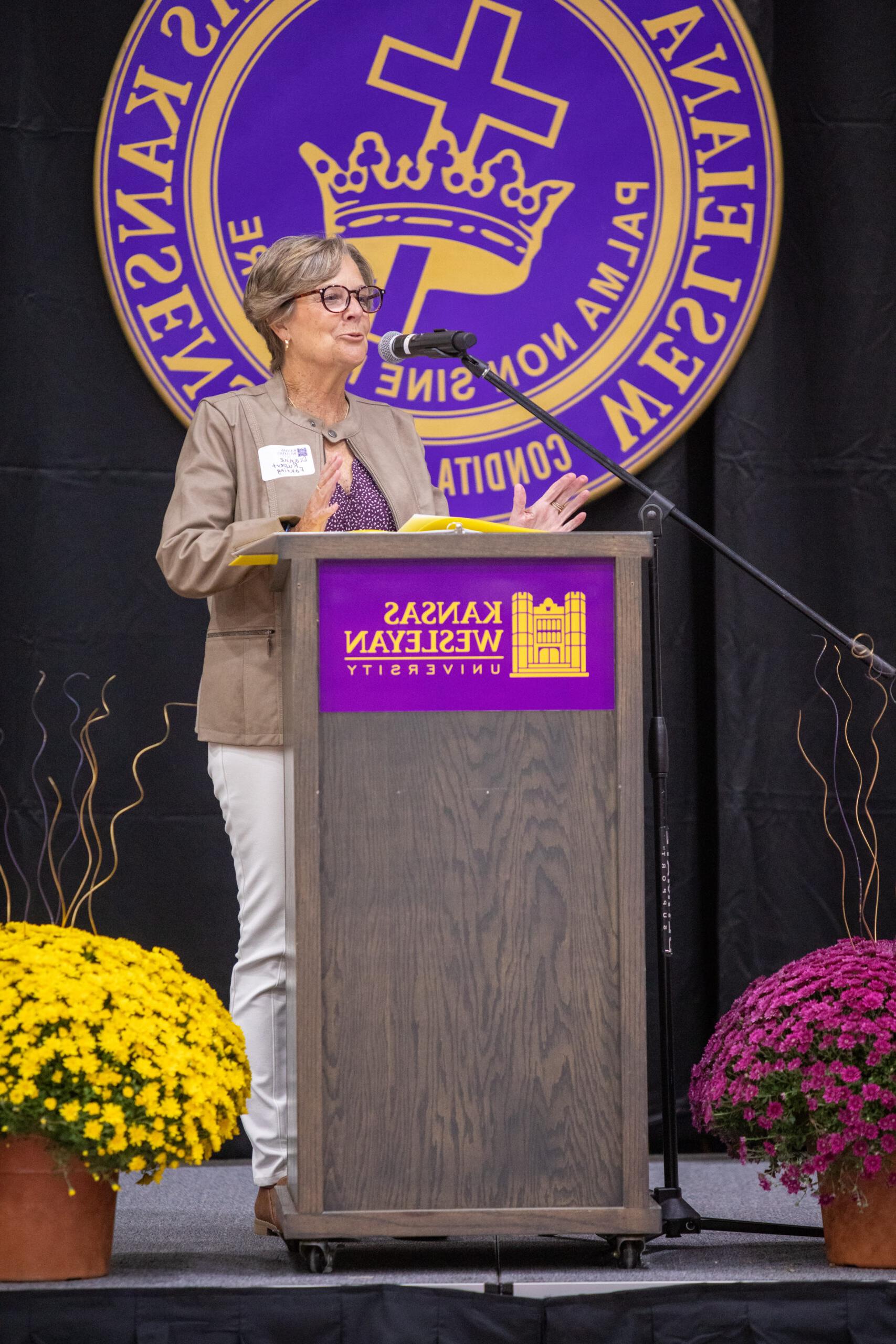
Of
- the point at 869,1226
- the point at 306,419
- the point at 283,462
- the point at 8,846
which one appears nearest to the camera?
the point at 869,1226

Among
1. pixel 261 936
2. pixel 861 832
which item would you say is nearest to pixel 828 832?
pixel 861 832

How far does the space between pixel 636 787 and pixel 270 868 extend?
0.70 metres

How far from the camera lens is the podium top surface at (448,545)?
7.36 ft

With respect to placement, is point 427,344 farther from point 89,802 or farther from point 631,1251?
point 89,802

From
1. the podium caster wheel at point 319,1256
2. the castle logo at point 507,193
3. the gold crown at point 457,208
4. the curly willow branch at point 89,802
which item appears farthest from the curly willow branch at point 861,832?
the podium caster wheel at point 319,1256

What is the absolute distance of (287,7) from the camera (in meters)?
3.59

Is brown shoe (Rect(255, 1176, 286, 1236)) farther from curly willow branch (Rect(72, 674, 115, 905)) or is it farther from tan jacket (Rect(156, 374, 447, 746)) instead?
curly willow branch (Rect(72, 674, 115, 905))

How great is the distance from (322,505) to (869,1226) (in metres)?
1.28

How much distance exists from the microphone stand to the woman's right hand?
28cm

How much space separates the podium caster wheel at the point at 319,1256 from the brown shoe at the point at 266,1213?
0.93 ft

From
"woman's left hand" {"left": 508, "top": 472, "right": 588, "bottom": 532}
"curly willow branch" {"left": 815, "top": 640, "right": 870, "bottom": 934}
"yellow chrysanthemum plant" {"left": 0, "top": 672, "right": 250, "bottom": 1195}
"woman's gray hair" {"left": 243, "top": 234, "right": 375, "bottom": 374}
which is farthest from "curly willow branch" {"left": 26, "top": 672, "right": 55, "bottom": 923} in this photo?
"curly willow branch" {"left": 815, "top": 640, "right": 870, "bottom": 934}

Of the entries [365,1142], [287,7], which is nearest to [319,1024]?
[365,1142]

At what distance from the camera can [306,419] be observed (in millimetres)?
2803

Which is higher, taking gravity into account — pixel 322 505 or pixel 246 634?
pixel 322 505
